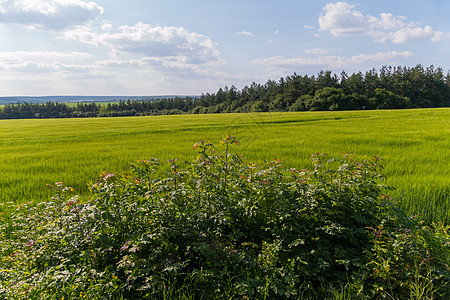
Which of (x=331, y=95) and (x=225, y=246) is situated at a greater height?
(x=331, y=95)

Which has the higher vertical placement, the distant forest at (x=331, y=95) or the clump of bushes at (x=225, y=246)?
the distant forest at (x=331, y=95)

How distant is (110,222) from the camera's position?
2742 millimetres

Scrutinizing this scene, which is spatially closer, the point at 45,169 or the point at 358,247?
the point at 358,247

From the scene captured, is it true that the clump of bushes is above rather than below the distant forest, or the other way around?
below

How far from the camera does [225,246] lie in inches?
108

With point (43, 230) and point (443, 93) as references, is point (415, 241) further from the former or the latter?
point (443, 93)

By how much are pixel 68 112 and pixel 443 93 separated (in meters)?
147

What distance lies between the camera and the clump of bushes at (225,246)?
7.70 ft

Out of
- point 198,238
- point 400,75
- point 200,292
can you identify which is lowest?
point 200,292

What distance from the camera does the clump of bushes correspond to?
2.35 metres

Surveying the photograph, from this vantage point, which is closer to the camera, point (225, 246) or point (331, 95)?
point (225, 246)

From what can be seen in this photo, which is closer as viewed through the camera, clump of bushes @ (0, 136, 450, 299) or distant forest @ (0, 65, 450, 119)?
clump of bushes @ (0, 136, 450, 299)

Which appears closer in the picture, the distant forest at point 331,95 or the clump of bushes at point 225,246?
the clump of bushes at point 225,246

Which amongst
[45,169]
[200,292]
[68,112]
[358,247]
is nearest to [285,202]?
[358,247]
